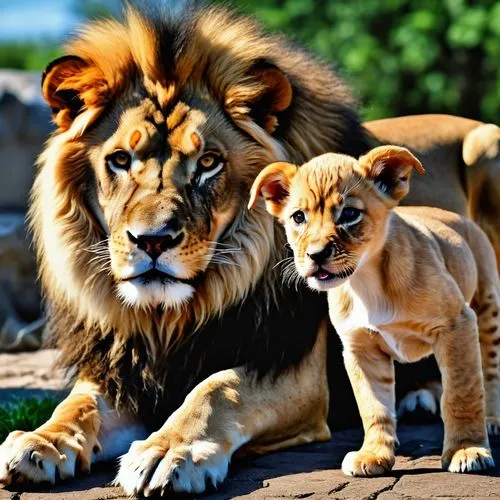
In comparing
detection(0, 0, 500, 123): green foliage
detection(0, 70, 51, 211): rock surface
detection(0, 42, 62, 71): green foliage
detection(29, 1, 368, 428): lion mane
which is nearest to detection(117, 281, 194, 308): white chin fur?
detection(29, 1, 368, 428): lion mane

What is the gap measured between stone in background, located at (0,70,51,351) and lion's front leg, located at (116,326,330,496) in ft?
9.02

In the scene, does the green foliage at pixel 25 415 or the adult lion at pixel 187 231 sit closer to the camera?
the adult lion at pixel 187 231

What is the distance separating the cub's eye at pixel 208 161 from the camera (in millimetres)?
3906

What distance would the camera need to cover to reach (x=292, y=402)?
13.3 feet

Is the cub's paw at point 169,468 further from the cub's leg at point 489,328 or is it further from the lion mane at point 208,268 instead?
the cub's leg at point 489,328

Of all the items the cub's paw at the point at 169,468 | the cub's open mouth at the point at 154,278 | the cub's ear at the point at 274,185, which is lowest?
the cub's paw at the point at 169,468

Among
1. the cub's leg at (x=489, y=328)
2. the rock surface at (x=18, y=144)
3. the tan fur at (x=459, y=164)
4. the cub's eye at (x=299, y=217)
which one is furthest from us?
the rock surface at (x=18, y=144)

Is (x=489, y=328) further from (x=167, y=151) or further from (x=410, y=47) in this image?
(x=410, y=47)

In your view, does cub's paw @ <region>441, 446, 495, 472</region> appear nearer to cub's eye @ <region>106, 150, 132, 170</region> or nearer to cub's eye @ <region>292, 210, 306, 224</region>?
cub's eye @ <region>292, 210, 306, 224</region>

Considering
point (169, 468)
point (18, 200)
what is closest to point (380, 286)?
point (169, 468)

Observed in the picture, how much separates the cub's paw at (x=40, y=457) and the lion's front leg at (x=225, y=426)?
20 cm

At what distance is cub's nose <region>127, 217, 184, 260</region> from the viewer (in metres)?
3.62

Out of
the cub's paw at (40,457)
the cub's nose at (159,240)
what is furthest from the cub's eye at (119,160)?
the cub's paw at (40,457)

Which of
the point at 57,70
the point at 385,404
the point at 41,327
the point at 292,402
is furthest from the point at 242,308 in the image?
the point at 41,327
